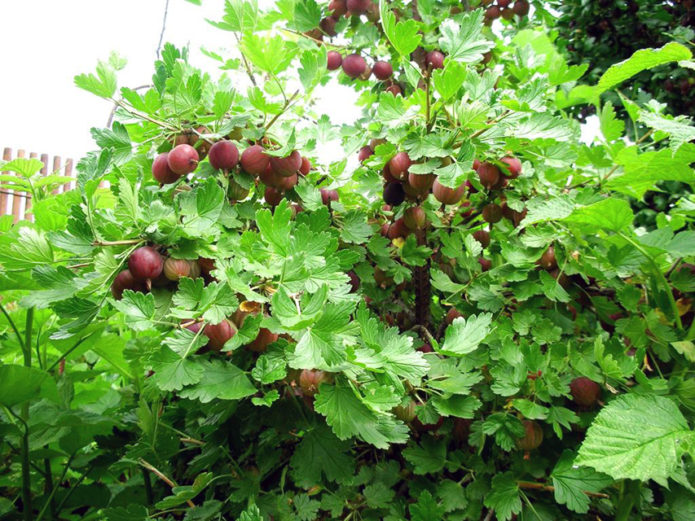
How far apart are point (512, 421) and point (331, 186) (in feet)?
1.37

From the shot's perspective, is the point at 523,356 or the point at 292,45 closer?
the point at 523,356

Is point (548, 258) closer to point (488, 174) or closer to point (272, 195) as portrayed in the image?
point (488, 174)

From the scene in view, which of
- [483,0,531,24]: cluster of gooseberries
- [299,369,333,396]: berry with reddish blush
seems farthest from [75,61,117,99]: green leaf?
[483,0,531,24]: cluster of gooseberries

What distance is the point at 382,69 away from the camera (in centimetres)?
101

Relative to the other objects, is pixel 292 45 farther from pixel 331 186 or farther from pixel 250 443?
pixel 250 443

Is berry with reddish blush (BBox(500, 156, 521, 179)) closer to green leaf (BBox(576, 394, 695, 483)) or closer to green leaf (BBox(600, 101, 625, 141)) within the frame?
green leaf (BBox(600, 101, 625, 141))

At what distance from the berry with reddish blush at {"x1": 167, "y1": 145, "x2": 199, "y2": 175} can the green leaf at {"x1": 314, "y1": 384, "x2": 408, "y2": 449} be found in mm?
315

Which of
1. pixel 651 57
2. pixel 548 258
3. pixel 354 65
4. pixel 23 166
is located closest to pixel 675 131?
pixel 651 57

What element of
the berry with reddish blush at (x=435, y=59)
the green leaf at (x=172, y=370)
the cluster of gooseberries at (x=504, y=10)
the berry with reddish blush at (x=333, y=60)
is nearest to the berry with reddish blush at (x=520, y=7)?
the cluster of gooseberries at (x=504, y=10)

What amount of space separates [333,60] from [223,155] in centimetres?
56

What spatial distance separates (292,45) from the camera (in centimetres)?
103

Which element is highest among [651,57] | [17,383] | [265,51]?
[651,57]

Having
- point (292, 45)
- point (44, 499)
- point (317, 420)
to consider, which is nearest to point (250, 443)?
point (317, 420)

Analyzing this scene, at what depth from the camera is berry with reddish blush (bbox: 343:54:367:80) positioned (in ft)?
3.45
